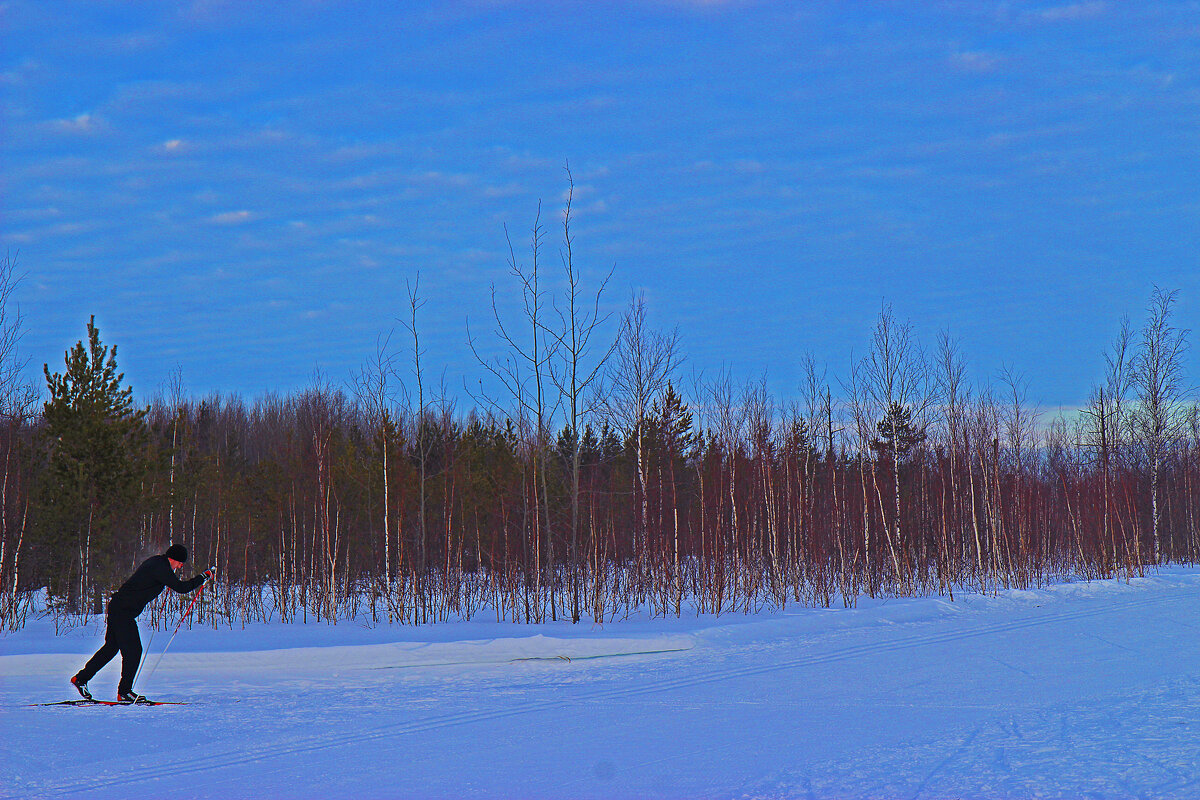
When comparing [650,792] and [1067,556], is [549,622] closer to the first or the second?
[650,792]

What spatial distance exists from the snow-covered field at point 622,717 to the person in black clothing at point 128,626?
1.42 feet

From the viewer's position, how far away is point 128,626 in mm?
8297

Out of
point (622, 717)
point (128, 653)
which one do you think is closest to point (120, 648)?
point (128, 653)

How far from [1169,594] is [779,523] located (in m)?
9.72

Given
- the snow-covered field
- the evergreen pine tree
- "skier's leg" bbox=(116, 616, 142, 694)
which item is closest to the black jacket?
"skier's leg" bbox=(116, 616, 142, 694)

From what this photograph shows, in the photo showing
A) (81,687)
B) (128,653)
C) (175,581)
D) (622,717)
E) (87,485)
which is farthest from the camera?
(87,485)

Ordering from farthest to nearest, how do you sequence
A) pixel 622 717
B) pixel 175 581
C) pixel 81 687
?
pixel 175 581, pixel 81 687, pixel 622 717

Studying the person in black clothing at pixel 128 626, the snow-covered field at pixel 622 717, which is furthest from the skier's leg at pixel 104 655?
the snow-covered field at pixel 622 717

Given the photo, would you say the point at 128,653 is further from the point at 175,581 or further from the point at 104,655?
the point at 175,581

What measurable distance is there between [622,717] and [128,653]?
484cm

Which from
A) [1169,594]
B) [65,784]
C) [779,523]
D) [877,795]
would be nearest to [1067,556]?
[1169,594]

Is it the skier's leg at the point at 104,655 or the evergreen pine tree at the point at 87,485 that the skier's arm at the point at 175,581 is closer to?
the skier's leg at the point at 104,655

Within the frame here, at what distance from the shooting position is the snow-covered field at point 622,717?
5215 mm

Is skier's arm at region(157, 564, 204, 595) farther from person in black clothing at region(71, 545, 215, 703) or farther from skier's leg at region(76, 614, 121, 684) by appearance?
skier's leg at region(76, 614, 121, 684)
